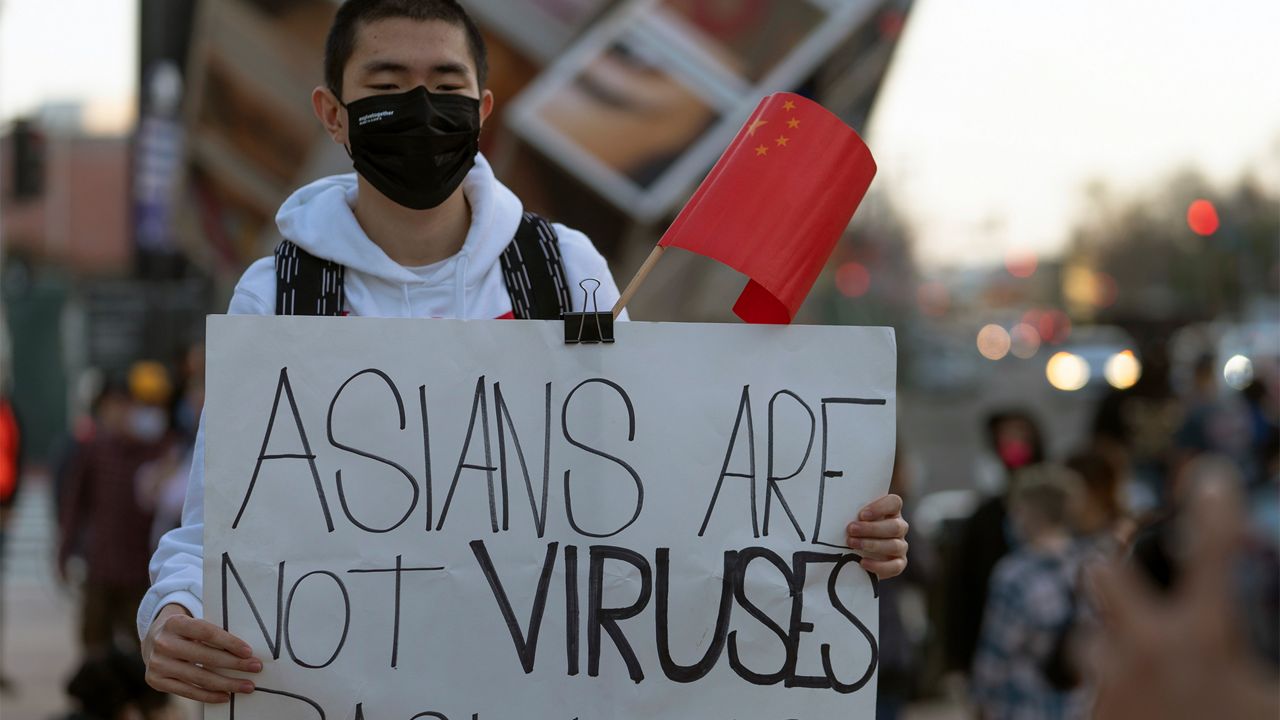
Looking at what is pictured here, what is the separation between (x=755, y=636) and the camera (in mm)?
2561

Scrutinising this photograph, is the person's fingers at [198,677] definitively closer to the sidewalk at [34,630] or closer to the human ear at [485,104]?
the human ear at [485,104]

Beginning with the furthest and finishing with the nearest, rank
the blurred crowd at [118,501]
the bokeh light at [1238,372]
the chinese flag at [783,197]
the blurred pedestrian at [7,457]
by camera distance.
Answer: the bokeh light at [1238,372] < the blurred pedestrian at [7,457] < the blurred crowd at [118,501] < the chinese flag at [783,197]

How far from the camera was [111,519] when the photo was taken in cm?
895

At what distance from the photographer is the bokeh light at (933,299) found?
80344 mm

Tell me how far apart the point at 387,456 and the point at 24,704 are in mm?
7276

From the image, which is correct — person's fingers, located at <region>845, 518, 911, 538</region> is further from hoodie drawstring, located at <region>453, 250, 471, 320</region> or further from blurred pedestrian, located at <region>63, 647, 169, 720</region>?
blurred pedestrian, located at <region>63, 647, 169, 720</region>

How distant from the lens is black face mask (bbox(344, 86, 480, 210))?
2.67 metres

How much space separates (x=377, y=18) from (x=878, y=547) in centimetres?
120

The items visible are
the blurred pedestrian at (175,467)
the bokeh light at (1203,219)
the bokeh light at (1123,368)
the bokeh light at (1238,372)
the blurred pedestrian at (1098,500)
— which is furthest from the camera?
the bokeh light at (1203,219)

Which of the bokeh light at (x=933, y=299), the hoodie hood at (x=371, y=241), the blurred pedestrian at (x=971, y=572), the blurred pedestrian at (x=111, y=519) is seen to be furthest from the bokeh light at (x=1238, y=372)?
the bokeh light at (x=933, y=299)

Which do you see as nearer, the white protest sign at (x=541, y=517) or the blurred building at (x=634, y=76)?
the white protest sign at (x=541, y=517)

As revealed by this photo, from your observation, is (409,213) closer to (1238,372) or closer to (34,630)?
(34,630)

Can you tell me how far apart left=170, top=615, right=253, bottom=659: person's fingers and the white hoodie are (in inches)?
7.4

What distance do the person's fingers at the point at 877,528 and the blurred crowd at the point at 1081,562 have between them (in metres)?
0.36
